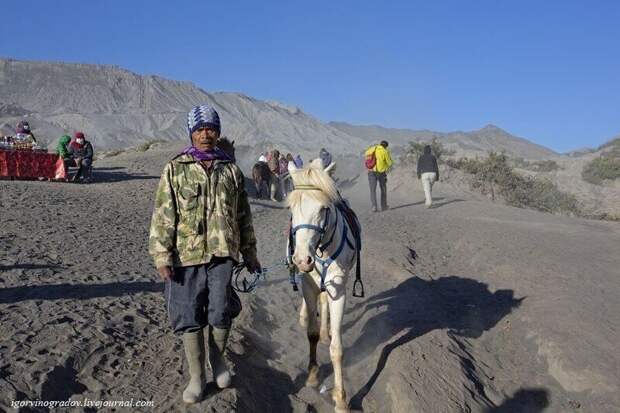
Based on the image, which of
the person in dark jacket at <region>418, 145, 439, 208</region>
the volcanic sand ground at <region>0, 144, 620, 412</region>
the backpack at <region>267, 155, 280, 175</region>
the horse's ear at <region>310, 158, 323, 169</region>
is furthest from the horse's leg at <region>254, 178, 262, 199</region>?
the horse's ear at <region>310, 158, 323, 169</region>

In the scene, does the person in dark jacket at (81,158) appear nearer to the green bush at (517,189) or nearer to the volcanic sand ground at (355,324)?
the volcanic sand ground at (355,324)

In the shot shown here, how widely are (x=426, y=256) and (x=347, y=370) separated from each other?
6.12m

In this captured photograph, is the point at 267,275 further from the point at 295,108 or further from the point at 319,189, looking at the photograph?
the point at 295,108

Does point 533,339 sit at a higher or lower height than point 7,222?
lower

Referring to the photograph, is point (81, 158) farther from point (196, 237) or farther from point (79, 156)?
point (196, 237)

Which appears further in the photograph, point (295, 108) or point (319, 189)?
point (295, 108)

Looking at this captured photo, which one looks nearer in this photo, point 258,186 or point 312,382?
point 312,382

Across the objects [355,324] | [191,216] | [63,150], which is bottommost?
[355,324]

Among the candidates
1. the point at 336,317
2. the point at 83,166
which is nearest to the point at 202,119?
the point at 336,317

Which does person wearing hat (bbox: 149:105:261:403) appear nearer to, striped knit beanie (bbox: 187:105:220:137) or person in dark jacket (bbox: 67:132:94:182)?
striped knit beanie (bbox: 187:105:220:137)

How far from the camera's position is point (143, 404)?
376cm

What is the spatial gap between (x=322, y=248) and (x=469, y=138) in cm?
12865

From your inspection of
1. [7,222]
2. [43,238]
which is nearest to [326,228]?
[43,238]

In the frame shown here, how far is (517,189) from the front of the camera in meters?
24.3
